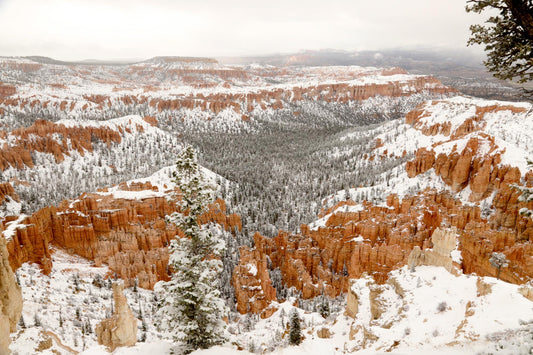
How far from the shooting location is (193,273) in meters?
12.6

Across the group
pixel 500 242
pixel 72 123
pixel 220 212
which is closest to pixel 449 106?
pixel 500 242

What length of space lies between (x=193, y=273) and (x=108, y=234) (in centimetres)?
4928

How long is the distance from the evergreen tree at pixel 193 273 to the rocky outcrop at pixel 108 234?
24401 millimetres

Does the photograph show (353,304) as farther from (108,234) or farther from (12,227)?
(108,234)

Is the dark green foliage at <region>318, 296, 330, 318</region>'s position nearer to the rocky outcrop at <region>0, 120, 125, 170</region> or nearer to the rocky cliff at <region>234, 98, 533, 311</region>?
the rocky cliff at <region>234, 98, 533, 311</region>

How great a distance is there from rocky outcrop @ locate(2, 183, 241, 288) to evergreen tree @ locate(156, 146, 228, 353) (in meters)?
24.4

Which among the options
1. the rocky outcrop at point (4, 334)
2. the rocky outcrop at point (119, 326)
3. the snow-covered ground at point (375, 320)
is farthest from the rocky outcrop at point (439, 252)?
the rocky outcrop at point (4, 334)

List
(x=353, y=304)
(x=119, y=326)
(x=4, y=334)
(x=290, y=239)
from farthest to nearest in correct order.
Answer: (x=290, y=239) → (x=353, y=304) → (x=119, y=326) → (x=4, y=334)

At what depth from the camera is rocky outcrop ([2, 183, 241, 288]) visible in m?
37.4

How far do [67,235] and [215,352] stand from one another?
159 feet

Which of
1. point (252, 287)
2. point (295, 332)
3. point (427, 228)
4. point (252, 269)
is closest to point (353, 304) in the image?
point (295, 332)

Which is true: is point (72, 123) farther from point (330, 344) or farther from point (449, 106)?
point (449, 106)

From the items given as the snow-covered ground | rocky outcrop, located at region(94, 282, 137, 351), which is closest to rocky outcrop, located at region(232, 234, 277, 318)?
the snow-covered ground

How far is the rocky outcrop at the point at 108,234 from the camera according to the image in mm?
37438
